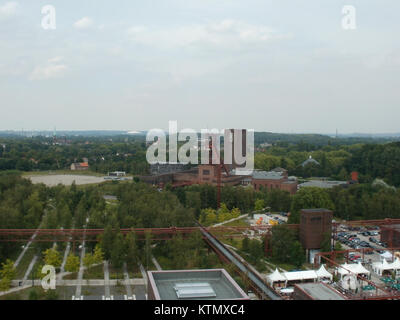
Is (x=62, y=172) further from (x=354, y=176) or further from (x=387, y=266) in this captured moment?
(x=387, y=266)

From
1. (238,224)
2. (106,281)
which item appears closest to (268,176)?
(238,224)

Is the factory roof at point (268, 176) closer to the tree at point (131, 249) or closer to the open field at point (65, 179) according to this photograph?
the open field at point (65, 179)

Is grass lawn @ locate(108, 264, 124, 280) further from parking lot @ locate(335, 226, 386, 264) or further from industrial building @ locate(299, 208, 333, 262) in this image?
parking lot @ locate(335, 226, 386, 264)

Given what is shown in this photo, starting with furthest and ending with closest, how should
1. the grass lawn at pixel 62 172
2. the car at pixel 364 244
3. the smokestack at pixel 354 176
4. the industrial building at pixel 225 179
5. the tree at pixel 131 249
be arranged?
the grass lawn at pixel 62 172, the smokestack at pixel 354 176, the industrial building at pixel 225 179, the car at pixel 364 244, the tree at pixel 131 249

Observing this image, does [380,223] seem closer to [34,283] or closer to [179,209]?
[179,209]

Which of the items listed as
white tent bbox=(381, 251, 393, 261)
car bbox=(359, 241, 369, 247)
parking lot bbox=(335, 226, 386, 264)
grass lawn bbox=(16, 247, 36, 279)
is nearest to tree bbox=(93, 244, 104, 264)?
grass lawn bbox=(16, 247, 36, 279)

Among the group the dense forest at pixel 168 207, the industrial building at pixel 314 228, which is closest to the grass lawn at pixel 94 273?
the dense forest at pixel 168 207
